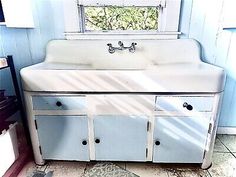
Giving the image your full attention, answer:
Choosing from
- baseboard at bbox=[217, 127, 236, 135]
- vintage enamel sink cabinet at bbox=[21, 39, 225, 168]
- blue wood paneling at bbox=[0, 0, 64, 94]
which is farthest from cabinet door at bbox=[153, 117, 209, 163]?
blue wood paneling at bbox=[0, 0, 64, 94]

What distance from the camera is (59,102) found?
1210 mm

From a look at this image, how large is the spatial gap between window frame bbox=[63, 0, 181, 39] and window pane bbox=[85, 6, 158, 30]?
5 cm

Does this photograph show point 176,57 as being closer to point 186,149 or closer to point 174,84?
point 174,84

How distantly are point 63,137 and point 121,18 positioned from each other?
101 centimetres

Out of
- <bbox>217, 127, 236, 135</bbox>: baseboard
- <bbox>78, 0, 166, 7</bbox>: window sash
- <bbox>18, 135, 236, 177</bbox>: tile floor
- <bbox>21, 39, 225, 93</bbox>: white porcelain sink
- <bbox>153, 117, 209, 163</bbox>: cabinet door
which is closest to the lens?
<bbox>21, 39, 225, 93</bbox>: white porcelain sink

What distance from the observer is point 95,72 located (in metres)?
1.12

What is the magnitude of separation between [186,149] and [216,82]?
1.58 ft

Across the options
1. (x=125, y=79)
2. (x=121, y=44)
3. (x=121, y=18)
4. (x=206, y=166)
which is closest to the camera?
(x=125, y=79)

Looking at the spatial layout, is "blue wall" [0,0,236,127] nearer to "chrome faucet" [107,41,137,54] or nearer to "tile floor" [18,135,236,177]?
"chrome faucet" [107,41,137,54]

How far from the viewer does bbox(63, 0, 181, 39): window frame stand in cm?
142

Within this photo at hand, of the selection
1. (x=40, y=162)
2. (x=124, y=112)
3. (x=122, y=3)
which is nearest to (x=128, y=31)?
(x=122, y=3)

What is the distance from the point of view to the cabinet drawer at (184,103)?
1169 millimetres

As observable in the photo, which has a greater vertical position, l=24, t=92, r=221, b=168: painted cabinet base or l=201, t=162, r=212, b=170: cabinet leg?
l=24, t=92, r=221, b=168: painted cabinet base

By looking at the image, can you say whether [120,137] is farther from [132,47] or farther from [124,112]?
[132,47]
